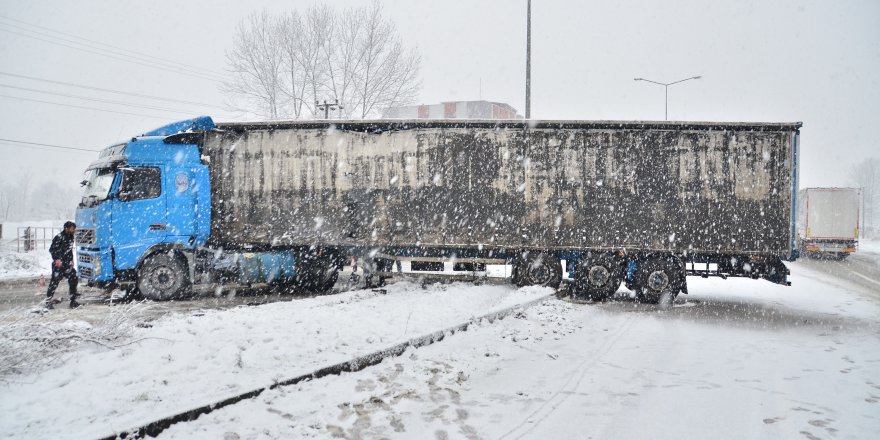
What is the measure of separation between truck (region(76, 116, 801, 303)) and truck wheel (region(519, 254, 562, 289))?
4cm

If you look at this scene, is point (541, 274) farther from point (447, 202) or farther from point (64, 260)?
point (64, 260)

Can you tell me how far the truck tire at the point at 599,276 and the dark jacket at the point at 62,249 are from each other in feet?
35.5

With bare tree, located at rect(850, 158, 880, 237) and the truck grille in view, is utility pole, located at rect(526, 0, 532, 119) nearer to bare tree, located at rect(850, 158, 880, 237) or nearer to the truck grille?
the truck grille

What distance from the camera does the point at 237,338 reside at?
6523 mm

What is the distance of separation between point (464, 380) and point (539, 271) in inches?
284

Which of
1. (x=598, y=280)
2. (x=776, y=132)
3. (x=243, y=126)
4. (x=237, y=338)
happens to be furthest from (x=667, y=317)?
(x=243, y=126)

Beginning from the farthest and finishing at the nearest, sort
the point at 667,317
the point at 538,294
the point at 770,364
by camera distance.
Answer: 1. the point at 538,294
2. the point at 667,317
3. the point at 770,364

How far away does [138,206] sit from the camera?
469 inches

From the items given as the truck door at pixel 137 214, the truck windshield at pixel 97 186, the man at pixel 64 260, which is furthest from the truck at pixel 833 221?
the man at pixel 64 260

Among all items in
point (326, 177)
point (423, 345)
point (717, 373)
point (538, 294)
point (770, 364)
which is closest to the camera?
point (717, 373)

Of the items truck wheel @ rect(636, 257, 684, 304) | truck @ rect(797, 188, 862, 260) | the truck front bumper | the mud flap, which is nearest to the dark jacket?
the truck front bumper

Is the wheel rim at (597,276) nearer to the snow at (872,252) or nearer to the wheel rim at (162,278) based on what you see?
the wheel rim at (162,278)

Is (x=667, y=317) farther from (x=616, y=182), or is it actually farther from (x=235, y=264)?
(x=235, y=264)

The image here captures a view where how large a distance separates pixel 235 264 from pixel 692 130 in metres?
11.0
